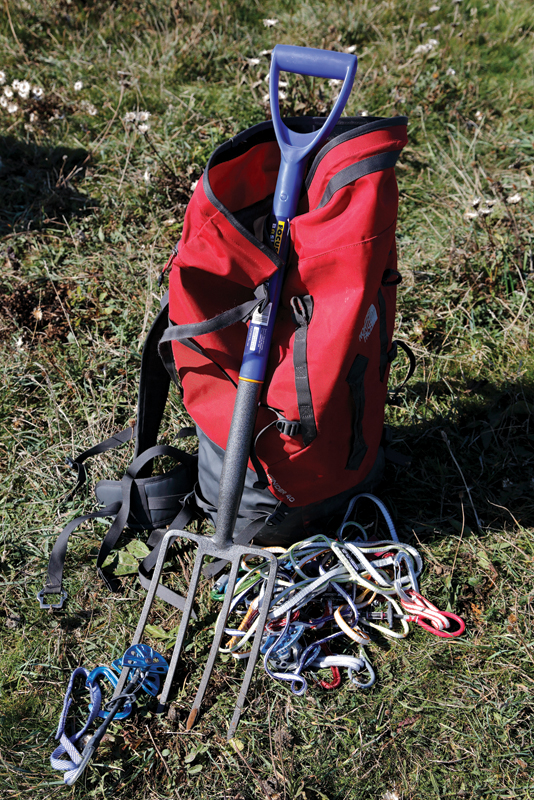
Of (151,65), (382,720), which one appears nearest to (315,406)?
(382,720)

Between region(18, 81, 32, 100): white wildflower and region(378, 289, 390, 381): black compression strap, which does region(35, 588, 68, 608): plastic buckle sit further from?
region(18, 81, 32, 100): white wildflower

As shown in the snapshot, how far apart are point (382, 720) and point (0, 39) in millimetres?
4978

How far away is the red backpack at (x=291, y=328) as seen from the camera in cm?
179

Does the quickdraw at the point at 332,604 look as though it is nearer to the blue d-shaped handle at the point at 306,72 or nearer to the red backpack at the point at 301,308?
the red backpack at the point at 301,308

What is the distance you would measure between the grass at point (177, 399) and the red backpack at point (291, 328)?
14.2 inches

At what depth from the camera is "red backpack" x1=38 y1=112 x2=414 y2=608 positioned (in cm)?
179

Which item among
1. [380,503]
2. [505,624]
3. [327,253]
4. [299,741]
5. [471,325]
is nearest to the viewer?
[327,253]

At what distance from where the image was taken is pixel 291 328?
1.99m

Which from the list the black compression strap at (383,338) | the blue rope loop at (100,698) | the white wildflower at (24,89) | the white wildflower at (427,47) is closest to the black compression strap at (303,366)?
the black compression strap at (383,338)

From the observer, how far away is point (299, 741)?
1911 mm

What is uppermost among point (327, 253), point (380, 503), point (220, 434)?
point (327, 253)

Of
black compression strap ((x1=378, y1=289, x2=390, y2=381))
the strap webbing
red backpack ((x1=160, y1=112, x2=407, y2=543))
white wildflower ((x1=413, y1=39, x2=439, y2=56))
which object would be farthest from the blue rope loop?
white wildflower ((x1=413, y1=39, x2=439, y2=56))

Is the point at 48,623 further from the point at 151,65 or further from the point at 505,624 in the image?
the point at 151,65

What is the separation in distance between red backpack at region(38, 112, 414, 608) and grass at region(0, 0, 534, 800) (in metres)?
0.36
